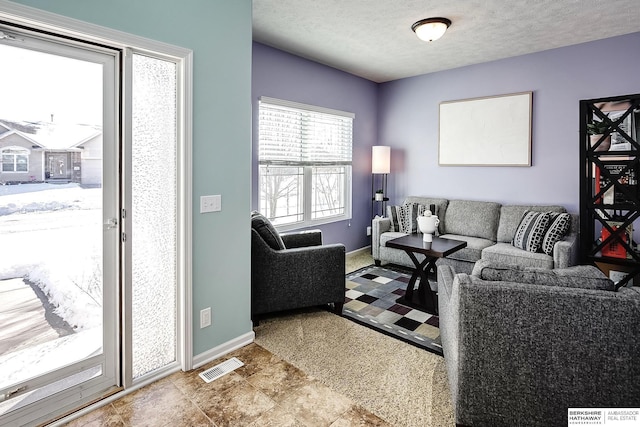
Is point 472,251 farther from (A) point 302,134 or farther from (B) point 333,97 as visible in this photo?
(B) point 333,97

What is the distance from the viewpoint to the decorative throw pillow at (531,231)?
371cm

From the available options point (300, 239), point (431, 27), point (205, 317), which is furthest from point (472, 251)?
point (205, 317)

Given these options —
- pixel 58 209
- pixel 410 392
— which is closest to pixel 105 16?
pixel 58 209

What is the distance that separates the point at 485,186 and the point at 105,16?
4436 millimetres

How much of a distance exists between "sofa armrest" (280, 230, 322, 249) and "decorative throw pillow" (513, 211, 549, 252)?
2.21 m

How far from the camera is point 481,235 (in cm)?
444

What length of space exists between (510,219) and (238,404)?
371cm

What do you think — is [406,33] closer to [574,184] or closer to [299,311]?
[574,184]

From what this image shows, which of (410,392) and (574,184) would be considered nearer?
(410,392)

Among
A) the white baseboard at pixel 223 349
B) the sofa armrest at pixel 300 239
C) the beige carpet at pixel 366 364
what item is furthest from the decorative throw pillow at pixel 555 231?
the white baseboard at pixel 223 349

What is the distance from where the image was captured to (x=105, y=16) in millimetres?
1827

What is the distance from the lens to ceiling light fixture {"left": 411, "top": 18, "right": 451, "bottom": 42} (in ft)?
10.6

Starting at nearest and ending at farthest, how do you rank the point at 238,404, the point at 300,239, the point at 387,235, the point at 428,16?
the point at 238,404
the point at 428,16
the point at 300,239
the point at 387,235

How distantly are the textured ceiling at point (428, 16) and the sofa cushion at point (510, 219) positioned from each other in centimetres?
181
